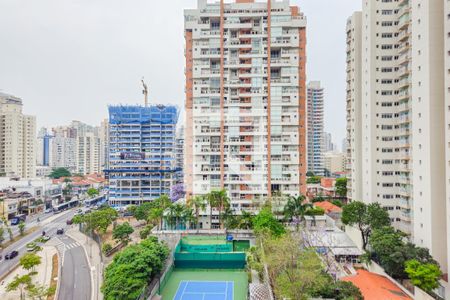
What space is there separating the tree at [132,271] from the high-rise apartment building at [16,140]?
49451 millimetres

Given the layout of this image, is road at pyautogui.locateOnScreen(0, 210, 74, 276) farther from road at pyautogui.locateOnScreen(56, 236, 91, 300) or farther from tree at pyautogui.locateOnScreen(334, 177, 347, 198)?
tree at pyautogui.locateOnScreen(334, 177, 347, 198)

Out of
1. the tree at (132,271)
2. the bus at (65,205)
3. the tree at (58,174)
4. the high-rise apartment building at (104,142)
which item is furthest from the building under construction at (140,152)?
the high-rise apartment building at (104,142)

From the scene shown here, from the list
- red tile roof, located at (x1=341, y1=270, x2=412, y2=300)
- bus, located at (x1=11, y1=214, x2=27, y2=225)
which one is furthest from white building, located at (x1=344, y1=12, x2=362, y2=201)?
bus, located at (x1=11, y1=214, x2=27, y2=225)

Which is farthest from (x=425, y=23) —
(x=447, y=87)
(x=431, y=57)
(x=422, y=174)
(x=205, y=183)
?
(x=205, y=183)

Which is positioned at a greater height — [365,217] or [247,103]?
[247,103]

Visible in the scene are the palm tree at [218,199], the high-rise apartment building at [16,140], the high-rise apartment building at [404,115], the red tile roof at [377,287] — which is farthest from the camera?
the high-rise apartment building at [16,140]

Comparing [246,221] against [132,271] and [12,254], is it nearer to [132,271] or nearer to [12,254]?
[132,271]

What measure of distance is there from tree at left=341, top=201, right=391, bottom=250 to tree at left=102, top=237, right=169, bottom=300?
1496 centimetres

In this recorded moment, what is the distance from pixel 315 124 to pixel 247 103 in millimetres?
53376

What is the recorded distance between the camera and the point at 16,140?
55812 millimetres

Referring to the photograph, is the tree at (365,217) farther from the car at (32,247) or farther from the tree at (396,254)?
the car at (32,247)

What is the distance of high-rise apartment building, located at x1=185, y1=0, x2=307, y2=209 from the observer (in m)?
29.3

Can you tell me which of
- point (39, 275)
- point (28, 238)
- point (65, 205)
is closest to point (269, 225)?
point (39, 275)

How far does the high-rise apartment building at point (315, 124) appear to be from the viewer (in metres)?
77.5
